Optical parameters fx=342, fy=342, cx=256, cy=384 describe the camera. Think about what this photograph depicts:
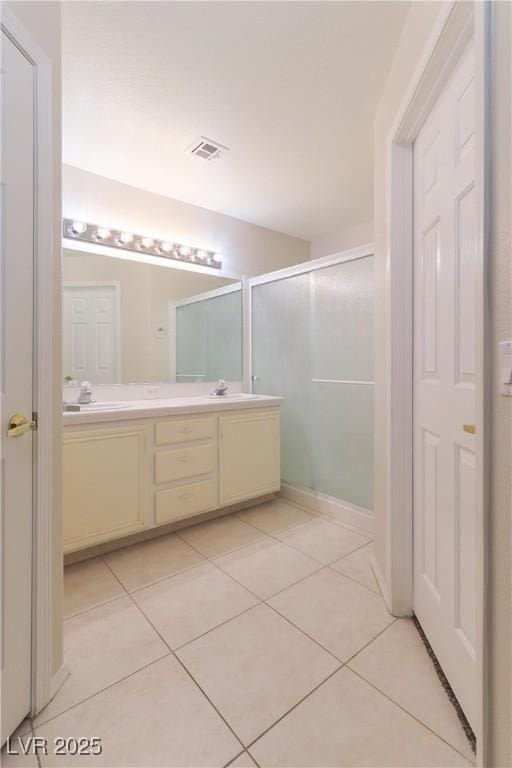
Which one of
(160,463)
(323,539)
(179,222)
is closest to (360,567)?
(323,539)

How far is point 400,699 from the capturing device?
108 cm

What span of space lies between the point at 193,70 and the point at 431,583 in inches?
95.2

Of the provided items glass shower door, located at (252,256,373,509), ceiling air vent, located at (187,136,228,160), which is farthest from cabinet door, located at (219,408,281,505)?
ceiling air vent, located at (187,136,228,160)

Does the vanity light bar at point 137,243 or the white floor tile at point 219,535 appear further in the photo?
the vanity light bar at point 137,243

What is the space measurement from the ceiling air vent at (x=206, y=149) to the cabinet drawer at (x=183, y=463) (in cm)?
189

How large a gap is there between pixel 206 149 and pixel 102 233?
0.91m

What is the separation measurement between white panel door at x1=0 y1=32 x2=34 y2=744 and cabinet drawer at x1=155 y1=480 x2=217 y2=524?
3.62ft

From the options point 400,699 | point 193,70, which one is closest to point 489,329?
point 400,699

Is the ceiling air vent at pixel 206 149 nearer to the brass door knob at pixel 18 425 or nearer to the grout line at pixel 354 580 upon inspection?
the brass door knob at pixel 18 425

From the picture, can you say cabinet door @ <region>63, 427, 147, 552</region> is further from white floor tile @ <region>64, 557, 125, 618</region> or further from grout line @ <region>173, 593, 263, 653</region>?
grout line @ <region>173, 593, 263, 653</region>

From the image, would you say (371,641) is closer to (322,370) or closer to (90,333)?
(322,370)

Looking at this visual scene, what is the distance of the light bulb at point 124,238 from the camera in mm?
2504

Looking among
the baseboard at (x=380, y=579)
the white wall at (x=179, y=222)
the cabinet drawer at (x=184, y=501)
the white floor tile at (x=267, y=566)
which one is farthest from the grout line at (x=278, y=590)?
the white wall at (x=179, y=222)

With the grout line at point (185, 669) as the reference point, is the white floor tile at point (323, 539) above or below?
above
